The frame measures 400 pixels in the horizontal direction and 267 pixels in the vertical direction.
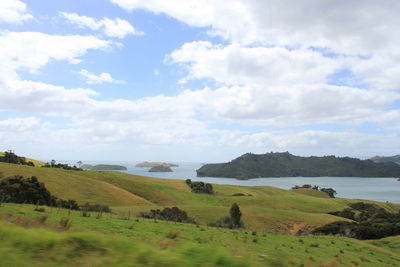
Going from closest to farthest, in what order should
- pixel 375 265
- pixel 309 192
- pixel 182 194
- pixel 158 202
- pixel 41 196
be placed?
pixel 375 265
pixel 41 196
pixel 158 202
pixel 182 194
pixel 309 192

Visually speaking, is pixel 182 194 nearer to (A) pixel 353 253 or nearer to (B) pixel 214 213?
(B) pixel 214 213

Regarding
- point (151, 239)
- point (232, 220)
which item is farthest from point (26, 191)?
point (151, 239)

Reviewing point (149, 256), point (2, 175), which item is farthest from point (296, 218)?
point (149, 256)

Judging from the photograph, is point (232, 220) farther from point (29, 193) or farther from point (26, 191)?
point (26, 191)

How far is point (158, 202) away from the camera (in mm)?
68688

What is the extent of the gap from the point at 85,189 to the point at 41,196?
54.4 feet

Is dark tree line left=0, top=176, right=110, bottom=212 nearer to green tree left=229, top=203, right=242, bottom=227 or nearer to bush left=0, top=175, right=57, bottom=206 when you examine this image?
bush left=0, top=175, right=57, bottom=206

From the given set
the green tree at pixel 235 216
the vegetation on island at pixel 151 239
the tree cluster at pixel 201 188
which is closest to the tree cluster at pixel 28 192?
the vegetation on island at pixel 151 239

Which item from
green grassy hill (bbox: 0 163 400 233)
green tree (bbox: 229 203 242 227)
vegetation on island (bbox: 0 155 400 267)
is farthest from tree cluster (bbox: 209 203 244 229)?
green grassy hill (bbox: 0 163 400 233)

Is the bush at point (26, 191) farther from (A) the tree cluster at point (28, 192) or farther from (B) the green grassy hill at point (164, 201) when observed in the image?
(B) the green grassy hill at point (164, 201)

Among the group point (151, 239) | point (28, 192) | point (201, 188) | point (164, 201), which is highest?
point (151, 239)

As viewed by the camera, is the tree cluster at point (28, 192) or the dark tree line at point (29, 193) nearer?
the dark tree line at point (29, 193)

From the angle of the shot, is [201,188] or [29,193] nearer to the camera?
[29,193]

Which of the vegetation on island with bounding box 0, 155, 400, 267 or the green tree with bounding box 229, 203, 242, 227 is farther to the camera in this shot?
the green tree with bounding box 229, 203, 242, 227
